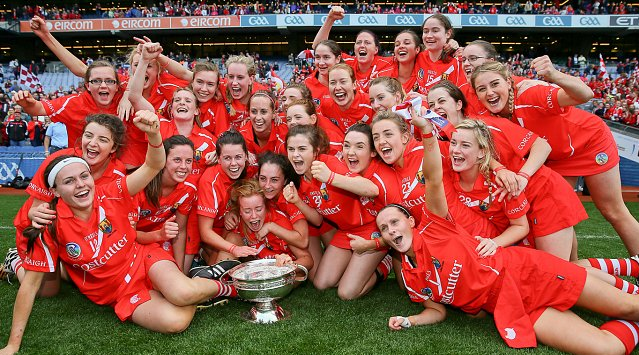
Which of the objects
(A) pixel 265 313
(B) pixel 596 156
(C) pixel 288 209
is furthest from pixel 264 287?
(B) pixel 596 156

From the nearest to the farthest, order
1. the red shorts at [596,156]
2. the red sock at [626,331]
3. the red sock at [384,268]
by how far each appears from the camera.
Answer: the red sock at [626,331], the red shorts at [596,156], the red sock at [384,268]

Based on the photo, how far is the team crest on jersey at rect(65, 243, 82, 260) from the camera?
323 centimetres

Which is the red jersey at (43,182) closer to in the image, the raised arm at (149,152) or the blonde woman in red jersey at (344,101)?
the raised arm at (149,152)

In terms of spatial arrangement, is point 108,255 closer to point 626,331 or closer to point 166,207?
point 166,207

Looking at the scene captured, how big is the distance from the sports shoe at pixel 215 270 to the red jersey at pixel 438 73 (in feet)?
8.99

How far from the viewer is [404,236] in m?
3.30

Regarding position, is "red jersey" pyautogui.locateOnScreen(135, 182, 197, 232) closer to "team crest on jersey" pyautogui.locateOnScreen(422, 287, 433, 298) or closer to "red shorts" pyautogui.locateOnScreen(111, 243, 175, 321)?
"red shorts" pyautogui.locateOnScreen(111, 243, 175, 321)

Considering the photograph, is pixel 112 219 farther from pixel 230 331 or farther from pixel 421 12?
pixel 421 12

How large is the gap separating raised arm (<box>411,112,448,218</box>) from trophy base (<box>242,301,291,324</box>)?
1416mm

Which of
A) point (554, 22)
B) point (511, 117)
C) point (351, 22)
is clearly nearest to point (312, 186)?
point (511, 117)

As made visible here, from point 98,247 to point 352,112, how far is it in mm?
2802

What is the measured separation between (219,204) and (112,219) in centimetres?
105

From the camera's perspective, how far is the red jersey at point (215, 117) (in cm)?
518

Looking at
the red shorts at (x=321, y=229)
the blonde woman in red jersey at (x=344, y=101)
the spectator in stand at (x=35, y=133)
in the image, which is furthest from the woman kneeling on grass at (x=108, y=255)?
the spectator in stand at (x=35, y=133)
